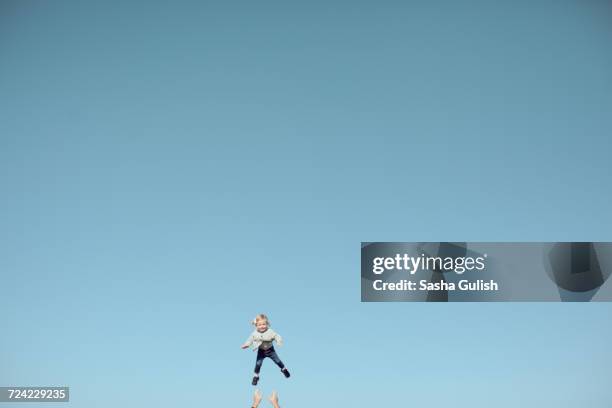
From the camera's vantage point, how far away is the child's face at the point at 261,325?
56.4 ft

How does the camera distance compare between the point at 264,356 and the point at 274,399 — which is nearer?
the point at 274,399

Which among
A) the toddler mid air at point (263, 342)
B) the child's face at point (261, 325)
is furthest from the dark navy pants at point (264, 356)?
the child's face at point (261, 325)

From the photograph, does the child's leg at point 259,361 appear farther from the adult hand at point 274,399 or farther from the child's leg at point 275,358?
the adult hand at point 274,399

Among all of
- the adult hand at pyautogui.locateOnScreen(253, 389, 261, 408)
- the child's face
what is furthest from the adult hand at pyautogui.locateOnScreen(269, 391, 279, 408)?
the child's face

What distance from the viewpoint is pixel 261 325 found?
56.4ft

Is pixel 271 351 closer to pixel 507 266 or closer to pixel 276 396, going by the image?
pixel 276 396

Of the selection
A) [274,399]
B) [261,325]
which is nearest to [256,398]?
[274,399]

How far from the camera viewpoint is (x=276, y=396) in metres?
17.0

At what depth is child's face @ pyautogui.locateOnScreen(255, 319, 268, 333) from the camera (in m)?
17.2

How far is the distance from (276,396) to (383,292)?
2.40 m

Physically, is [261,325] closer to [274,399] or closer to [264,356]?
[264,356]

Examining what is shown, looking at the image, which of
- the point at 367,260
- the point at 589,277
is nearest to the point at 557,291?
the point at 589,277

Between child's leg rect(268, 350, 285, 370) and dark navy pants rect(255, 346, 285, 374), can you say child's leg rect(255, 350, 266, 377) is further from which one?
child's leg rect(268, 350, 285, 370)

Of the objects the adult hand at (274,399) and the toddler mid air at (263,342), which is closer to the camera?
the adult hand at (274,399)
